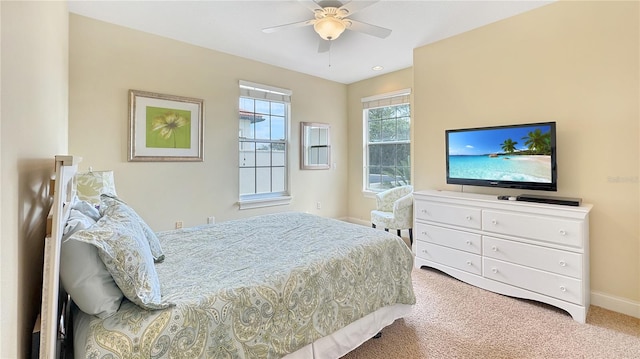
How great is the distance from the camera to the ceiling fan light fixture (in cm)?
254

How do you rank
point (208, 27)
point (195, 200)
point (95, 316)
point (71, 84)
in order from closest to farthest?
point (95, 316), point (71, 84), point (208, 27), point (195, 200)

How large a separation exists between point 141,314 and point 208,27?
309 centimetres

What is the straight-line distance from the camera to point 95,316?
1.10 m

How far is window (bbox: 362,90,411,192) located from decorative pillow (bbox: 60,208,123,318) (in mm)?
4318

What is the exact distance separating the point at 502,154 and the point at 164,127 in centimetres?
373

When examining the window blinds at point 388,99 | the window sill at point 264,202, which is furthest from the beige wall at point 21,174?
the window blinds at point 388,99

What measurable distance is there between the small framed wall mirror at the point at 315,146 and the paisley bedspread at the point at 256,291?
2.72 m

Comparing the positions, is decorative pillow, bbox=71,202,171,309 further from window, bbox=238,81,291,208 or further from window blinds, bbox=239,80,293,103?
window blinds, bbox=239,80,293,103

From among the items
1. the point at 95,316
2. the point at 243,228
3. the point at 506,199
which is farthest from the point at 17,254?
the point at 506,199

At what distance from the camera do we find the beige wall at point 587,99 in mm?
2357

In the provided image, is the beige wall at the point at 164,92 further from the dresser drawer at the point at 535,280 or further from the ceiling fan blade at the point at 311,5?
the dresser drawer at the point at 535,280

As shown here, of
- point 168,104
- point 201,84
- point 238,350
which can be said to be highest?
point 201,84

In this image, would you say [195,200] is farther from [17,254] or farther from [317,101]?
[17,254]

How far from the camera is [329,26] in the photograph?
2.56 m
